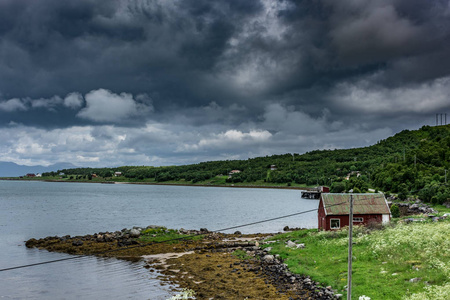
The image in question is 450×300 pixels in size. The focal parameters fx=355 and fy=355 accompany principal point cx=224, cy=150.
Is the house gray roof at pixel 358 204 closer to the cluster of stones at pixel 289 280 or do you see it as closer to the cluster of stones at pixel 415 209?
the cluster of stones at pixel 289 280

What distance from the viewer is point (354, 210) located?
155ft

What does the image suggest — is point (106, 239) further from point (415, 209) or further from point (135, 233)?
point (415, 209)

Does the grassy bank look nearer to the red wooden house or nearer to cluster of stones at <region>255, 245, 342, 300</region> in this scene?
cluster of stones at <region>255, 245, 342, 300</region>

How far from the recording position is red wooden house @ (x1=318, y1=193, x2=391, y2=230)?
46562 millimetres

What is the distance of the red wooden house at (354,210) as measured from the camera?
153 ft

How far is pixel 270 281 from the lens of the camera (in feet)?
97.7

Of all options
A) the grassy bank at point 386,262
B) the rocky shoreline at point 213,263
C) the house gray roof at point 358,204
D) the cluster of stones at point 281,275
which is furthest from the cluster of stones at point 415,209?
the cluster of stones at point 281,275

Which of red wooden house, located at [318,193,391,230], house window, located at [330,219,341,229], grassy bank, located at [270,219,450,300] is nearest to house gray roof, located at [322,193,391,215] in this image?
red wooden house, located at [318,193,391,230]

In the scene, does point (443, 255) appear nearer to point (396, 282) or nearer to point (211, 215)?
point (396, 282)

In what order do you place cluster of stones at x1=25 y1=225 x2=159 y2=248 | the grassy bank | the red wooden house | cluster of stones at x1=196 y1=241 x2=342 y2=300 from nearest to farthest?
1. the grassy bank
2. cluster of stones at x1=196 y1=241 x2=342 y2=300
3. the red wooden house
4. cluster of stones at x1=25 y1=225 x2=159 y2=248

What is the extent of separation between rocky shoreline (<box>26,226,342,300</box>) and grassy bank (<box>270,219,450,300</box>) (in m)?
1.78

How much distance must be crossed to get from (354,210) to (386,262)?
788 inches

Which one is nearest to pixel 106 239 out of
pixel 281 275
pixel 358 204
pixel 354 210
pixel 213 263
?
pixel 213 263

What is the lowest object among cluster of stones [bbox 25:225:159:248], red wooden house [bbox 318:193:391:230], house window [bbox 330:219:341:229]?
cluster of stones [bbox 25:225:159:248]
